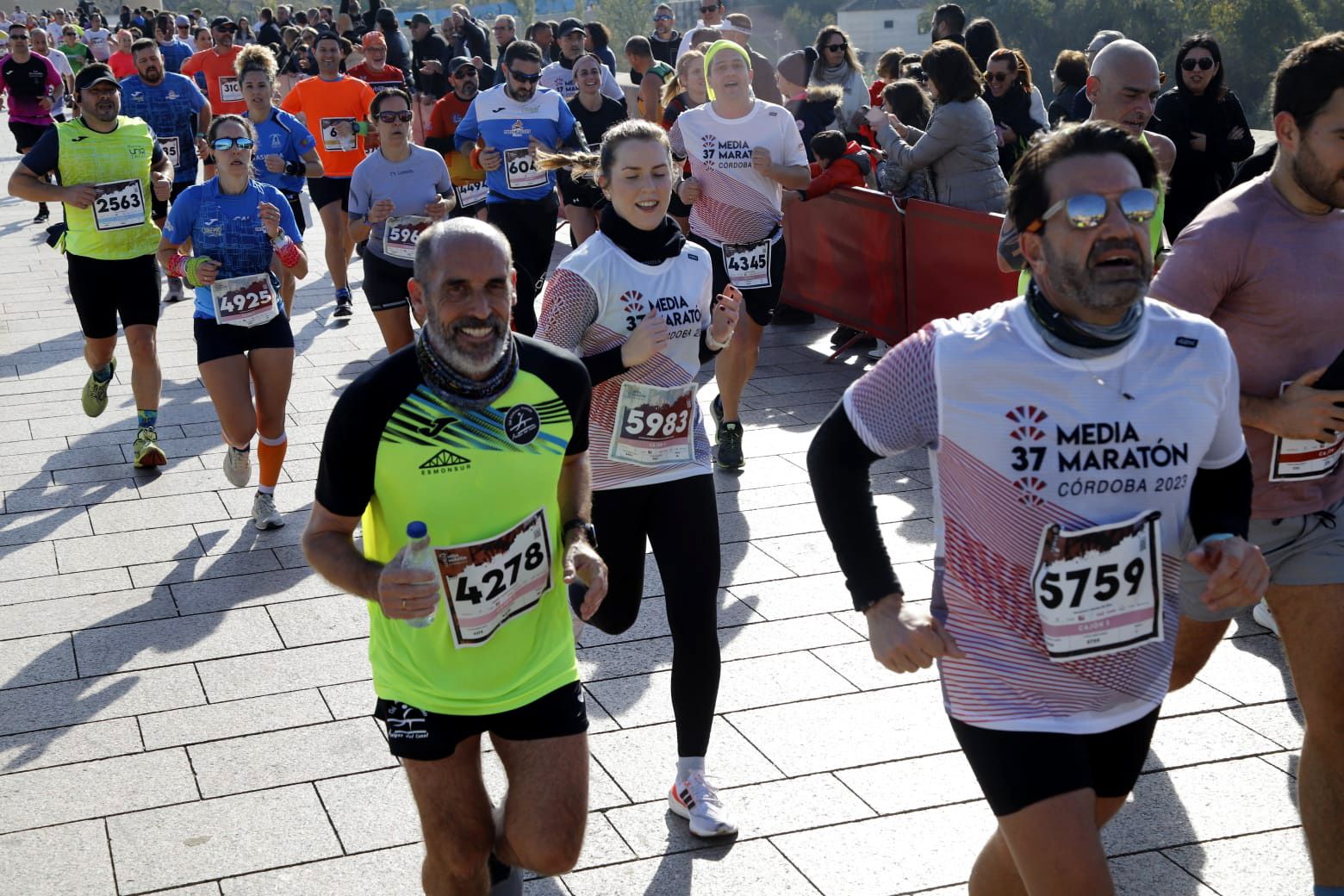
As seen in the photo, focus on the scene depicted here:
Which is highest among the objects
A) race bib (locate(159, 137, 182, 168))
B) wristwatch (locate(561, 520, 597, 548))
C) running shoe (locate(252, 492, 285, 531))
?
wristwatch (locate(561, 520, 597, 548))

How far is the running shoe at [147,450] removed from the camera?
332 inches

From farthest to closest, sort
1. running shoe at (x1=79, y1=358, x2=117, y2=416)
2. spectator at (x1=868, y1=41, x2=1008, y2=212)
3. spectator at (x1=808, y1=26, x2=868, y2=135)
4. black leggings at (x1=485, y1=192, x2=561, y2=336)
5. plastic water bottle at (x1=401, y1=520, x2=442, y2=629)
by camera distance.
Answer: spectator at (x1=808, y1=26, x2=868, y2=135) < black leggings at (x1=485, y1=192, x2=561, y2=336) < running shoe at (x1=79, y1=358, x2=117, y2=416) < spectator at (x1=868, y1=41, x2=1008, y2=212) < plastic water bottle at (x1=401, y1=520, x2=442, y2=629)

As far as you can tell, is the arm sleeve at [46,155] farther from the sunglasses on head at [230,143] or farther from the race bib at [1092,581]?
the race bib at [1092,581]

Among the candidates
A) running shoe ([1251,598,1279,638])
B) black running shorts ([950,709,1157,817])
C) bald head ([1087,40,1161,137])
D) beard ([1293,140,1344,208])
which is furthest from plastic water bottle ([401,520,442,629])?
running shoe ([1251,598,1279,638])

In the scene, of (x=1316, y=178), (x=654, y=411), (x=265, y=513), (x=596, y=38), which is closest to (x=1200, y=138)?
(x=265, y=513)

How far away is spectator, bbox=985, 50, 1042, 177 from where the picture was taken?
10711 millimetres

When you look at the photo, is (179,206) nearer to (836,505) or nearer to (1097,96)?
(1097,96)

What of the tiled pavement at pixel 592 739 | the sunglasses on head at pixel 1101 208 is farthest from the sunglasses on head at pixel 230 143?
the sunglasses on head at pixel 1101 208

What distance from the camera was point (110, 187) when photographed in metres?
8.49

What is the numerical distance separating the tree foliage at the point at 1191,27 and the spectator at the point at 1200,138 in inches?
1163

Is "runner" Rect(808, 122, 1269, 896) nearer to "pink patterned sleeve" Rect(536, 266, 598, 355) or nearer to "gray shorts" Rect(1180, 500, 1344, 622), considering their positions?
"gray shorts" Rect(1180, 500, 1344, 622)

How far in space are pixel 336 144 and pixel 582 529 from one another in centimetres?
953

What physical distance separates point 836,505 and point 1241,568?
0.72 metres

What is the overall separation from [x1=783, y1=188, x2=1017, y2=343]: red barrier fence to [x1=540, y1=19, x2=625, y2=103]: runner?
349 cm
